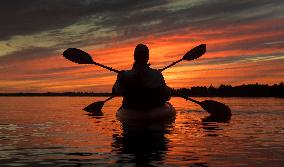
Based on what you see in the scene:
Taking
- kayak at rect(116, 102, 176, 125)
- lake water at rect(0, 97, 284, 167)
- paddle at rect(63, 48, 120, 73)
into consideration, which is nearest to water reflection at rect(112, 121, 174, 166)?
lake water at rect(0, 97, 284, 167)

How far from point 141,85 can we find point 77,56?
5604 mm

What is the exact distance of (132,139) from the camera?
14.3 m

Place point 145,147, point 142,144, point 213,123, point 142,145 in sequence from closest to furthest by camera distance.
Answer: point 145,147, point 142,145, point 142,144, point 213,123

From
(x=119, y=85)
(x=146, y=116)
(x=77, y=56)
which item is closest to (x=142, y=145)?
(x=146, y=116)

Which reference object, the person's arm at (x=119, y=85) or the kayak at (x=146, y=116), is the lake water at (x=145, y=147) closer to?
the kayak at (x=146, y=116)

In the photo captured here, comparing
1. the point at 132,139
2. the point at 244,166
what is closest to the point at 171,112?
the point at 132,139

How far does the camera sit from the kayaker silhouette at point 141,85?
18.4 m

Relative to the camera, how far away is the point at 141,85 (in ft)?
60.3

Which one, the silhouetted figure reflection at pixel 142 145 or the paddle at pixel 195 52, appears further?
the paddle at pixel 195 52

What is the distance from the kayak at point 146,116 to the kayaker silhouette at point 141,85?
25 centimetres

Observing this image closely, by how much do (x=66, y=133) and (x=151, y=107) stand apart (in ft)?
14.5

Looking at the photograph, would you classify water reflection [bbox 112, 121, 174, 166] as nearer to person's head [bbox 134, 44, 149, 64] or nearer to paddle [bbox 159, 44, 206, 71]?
person's head [bbox 134, 44, 149, 64]

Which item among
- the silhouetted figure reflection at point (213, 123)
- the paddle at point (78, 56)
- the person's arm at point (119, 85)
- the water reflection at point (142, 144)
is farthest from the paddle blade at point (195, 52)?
the water reflection at point (142, 144)

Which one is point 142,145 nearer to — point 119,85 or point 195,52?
point 119,85
